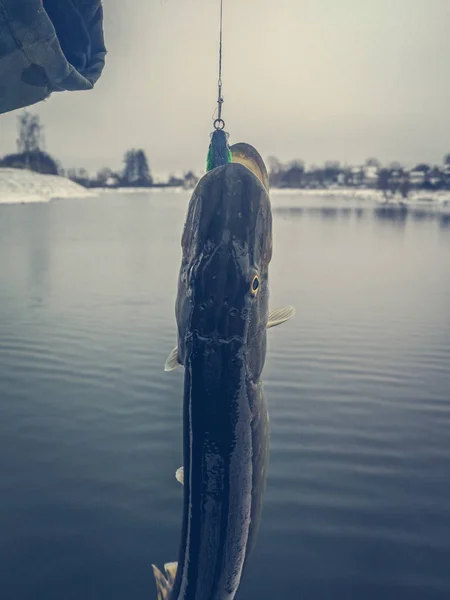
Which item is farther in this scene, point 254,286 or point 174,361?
point 174,361

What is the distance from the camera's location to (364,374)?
1049 centimetres

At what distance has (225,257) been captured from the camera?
273cm

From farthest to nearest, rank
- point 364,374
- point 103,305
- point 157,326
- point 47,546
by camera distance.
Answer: point 103,305
point 157,326
point 364,374
point 47,546

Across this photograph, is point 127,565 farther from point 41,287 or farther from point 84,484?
point 41,287

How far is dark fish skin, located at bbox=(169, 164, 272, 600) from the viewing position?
2.74 m

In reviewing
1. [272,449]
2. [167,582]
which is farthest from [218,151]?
[272,449]

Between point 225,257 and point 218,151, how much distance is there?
642mm

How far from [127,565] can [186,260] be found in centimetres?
373

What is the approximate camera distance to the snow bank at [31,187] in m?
78.1

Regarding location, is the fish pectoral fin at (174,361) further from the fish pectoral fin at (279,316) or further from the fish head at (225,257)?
the fish pectoral fin at (279,316)

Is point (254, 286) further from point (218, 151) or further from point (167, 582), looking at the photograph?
point (167, 582)

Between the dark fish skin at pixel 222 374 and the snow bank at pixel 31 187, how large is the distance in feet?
242

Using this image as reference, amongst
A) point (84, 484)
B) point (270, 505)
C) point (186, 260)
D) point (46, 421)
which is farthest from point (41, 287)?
point (186, 260)

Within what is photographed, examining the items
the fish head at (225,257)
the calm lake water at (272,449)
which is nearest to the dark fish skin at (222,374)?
the fish head at (225,257)
